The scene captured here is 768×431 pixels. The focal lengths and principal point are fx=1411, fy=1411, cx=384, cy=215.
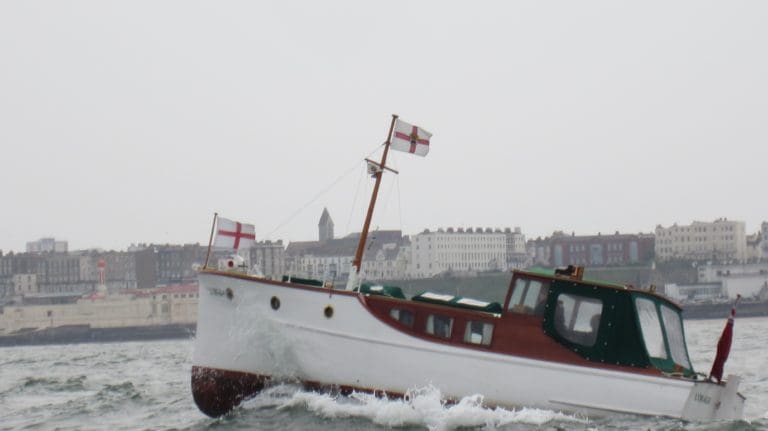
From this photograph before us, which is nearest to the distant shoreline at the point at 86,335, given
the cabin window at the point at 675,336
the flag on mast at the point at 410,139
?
the flag on mast at the point at 410,139

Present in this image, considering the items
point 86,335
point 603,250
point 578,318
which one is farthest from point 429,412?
point 603,250

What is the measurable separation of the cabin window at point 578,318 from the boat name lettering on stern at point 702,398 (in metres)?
1.78

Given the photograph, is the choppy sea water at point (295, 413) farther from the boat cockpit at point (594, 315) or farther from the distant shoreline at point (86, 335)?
the distant shoreline at point (86, 335)

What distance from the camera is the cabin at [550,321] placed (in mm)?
21438

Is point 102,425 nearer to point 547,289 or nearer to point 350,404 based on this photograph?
point 350,404

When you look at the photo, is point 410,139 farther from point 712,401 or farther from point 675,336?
point 712,401

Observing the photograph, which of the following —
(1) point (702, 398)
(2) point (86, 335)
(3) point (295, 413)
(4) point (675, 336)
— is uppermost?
(4) point (675, 336)

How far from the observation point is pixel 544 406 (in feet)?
69.6

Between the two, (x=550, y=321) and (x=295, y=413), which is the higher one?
(x=550, y=321)

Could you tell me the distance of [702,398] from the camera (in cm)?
2162

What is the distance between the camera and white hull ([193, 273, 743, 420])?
21.3m

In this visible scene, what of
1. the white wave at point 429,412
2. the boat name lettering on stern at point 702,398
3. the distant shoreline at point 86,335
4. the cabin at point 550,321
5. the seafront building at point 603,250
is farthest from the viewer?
the seafront building at point 603,250

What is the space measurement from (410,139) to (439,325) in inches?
138

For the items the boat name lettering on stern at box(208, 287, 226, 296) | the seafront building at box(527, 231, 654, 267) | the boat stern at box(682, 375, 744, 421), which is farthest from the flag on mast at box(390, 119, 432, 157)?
the seafront building at box(527, 231, 654, 267)
